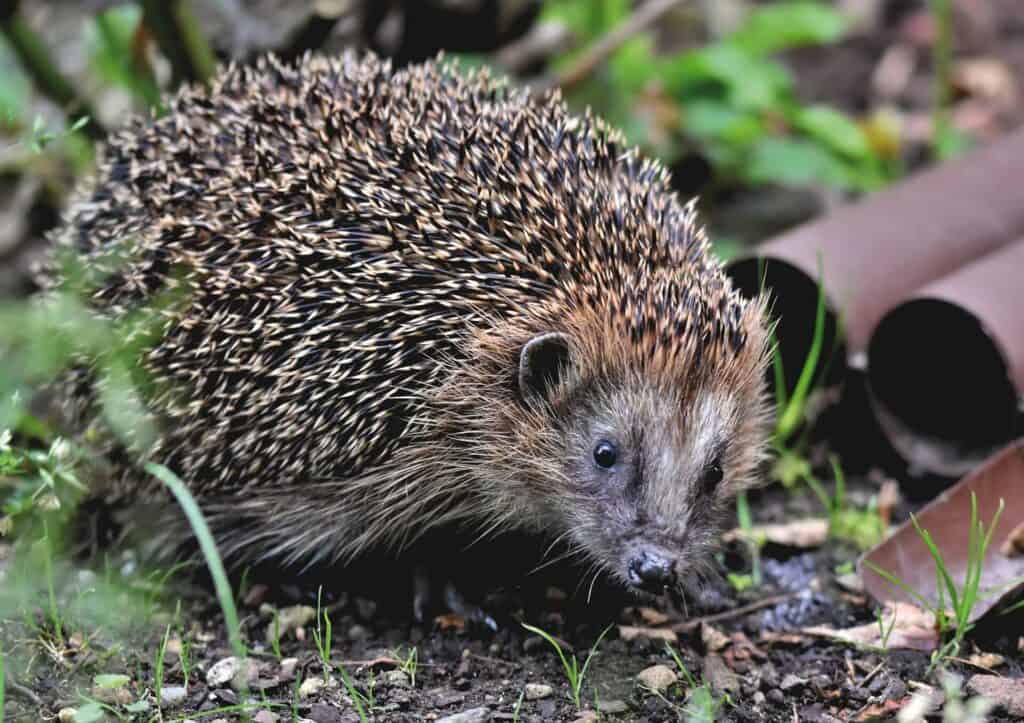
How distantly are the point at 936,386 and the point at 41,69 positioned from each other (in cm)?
471

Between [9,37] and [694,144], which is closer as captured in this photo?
[9,37]

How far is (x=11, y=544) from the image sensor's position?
512 cm

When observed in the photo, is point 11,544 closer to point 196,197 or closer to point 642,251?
point 196,197

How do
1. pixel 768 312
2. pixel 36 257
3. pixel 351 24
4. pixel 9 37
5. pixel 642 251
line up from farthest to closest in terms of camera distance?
1. pixel 36 257
2. pixel 351 24
3. pixel 9 37
4. pixel 768 312
5. pixel 642 251

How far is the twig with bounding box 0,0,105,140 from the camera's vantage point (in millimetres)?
6546

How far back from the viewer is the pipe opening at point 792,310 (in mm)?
6023

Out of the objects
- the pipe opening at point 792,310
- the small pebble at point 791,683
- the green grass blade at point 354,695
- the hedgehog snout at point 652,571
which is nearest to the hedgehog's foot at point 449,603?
the green grass blade at point 354,695

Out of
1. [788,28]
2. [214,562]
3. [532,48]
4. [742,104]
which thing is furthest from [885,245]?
[214,562]

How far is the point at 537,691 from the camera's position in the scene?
4.57 meters

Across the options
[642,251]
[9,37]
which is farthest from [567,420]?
[9,37]

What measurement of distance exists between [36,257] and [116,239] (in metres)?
2.95

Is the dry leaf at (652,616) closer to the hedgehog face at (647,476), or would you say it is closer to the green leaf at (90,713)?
the hedgehog face at (647,476)

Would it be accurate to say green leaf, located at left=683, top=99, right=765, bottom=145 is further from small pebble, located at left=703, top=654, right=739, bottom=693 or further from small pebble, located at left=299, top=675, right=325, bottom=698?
small pebble, located at left=299, top=675, right=325, bottom=698

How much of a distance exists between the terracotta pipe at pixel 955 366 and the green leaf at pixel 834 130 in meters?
1.79
